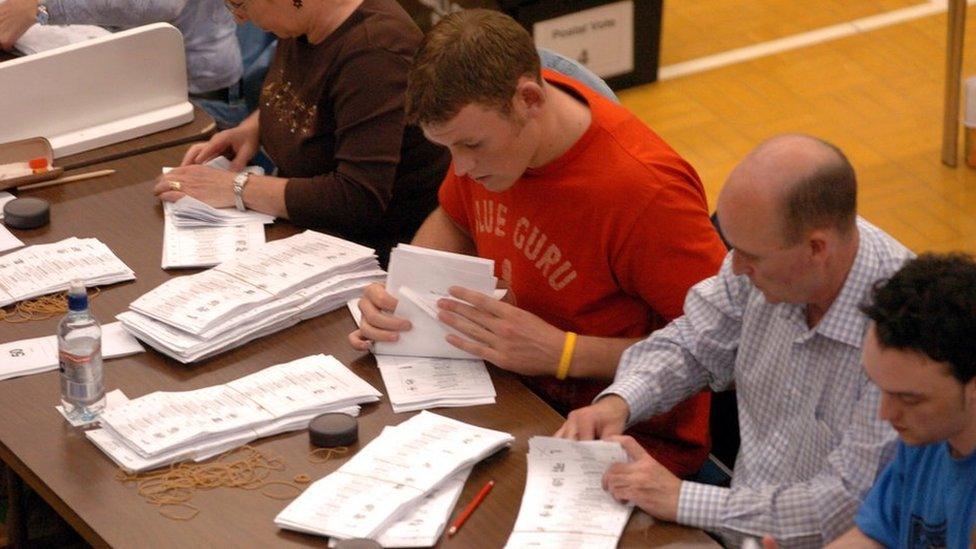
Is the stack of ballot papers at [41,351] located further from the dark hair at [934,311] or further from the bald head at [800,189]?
the dark hair at [934,311]

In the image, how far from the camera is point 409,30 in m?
3.50

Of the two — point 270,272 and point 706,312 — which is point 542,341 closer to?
point 706,312

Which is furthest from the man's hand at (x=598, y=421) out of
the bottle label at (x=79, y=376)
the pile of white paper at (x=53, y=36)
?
the pile of white paper at (x=53, y=36)

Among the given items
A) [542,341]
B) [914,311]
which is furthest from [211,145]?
[914,311]

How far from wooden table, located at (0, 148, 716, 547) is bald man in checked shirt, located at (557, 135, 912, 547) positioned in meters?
0.08

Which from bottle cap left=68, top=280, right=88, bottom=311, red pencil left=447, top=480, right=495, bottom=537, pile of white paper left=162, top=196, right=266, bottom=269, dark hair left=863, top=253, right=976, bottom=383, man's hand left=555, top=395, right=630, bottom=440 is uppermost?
dark hair left=863, top=253, right=976, bottom=383

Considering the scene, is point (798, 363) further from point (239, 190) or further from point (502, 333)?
point (239, 190)

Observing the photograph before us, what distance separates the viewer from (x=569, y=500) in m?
2.47

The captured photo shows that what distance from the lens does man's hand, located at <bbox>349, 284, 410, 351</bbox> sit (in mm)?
2887

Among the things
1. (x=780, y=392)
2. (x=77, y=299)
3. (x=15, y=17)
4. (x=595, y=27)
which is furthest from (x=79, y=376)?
(x=595, y=27)

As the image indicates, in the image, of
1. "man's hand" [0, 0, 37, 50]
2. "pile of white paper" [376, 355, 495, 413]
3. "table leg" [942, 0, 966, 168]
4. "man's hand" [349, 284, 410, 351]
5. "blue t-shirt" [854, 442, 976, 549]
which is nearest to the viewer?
"blue t-shirt" [854, 442, 976, 549]

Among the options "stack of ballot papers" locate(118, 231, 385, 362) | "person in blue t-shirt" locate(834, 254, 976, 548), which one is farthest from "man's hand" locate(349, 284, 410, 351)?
"person in blue t-shirt" locate(834, 254, 976, 548)

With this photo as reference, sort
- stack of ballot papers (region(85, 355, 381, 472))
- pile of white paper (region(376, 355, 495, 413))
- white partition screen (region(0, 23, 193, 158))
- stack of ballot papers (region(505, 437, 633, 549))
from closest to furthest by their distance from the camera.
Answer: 1. stack of ballot papers (region(505, 437, 633, 549))
2. stack of ballot papers (region(85, 355, 381, 472))
3. pile of white paper (region(376, 355, 495, 413))
4. white partition screen (region(0, 23, 193, 158))

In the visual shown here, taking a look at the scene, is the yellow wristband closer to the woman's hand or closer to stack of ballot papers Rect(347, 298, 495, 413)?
stack of ballot papers Rect(347, 298, 495, 413)
